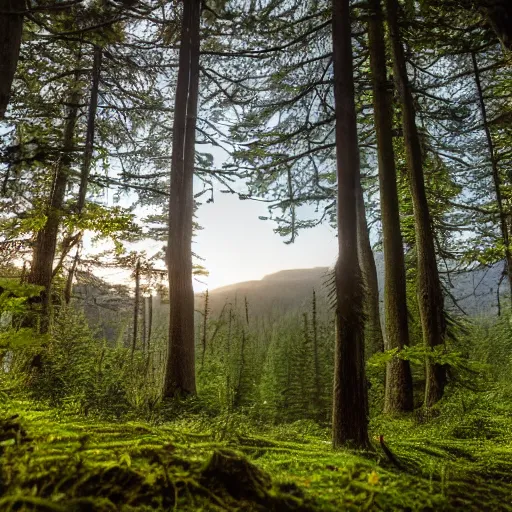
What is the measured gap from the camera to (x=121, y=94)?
988 centimetres

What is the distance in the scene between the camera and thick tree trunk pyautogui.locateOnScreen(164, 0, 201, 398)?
7.50 metres

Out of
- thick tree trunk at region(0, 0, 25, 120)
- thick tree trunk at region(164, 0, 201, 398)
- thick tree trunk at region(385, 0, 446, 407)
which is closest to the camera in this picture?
thick tree trunk at region(0, 0, 25, 120)

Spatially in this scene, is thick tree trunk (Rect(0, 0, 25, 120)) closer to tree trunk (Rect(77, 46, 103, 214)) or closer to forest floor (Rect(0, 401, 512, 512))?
tree trunk (Rect(77, 46, 103, 214))

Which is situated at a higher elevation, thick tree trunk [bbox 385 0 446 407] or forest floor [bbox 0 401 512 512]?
thick tree trunk [bbox 385 0 446 407]

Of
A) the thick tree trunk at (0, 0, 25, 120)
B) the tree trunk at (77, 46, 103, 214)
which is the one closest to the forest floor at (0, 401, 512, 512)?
the thick tree trunk at (0, 0, 25, 120)

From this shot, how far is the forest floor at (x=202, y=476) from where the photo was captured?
1.42 meters

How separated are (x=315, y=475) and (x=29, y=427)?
1.70 m

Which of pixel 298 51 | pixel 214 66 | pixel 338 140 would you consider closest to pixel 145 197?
pixel 214 66

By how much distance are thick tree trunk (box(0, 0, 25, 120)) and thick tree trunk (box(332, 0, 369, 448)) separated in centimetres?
406

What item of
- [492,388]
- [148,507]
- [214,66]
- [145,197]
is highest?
[214,66]

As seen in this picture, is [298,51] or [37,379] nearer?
[37,379]

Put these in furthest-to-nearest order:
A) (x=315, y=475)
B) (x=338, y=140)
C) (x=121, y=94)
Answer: (x=121, y=94), (x=338, y=140), (x=315, y=475)

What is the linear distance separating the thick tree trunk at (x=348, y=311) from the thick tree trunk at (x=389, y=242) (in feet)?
14.0

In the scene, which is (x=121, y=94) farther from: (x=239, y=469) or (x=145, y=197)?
(x=239, y=469)
